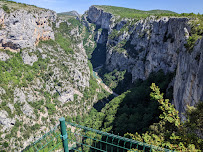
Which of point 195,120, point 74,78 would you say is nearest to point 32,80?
point 74,78

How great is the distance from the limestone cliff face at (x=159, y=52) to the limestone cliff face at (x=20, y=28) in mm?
49402

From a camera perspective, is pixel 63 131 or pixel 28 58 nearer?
pixel 63 131

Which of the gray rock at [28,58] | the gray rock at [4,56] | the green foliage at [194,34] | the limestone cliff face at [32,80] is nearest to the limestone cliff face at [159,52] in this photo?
the green foliage at [194,34]

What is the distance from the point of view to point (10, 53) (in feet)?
176

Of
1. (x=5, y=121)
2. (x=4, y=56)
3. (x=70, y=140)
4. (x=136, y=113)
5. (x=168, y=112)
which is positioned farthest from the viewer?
(x=4, y=56)

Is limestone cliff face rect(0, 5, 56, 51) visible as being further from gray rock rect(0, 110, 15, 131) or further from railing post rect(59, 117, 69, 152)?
railing post rect(59, 117, 69, 152)

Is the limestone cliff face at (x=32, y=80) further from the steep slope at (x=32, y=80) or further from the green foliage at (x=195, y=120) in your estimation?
the green foliage at (x=195, y=120)

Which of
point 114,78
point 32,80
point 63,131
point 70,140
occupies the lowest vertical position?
point 114,78

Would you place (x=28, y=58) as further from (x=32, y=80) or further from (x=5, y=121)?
(x=5, y=121)

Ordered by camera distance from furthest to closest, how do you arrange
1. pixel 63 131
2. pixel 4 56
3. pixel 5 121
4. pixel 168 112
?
1. pixel 4 56
2. pixel 5 121
3. pixel 168 112
4. pixel 63 131

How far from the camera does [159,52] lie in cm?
5006

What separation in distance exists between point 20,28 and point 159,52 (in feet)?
173

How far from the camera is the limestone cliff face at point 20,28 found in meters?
52.2

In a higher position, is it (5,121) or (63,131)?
(63,131)
